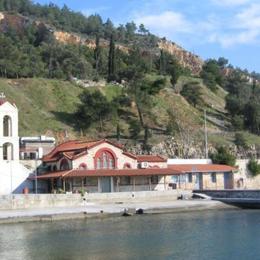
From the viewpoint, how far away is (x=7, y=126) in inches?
2936

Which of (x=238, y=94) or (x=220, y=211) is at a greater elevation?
(x=238, y=94)

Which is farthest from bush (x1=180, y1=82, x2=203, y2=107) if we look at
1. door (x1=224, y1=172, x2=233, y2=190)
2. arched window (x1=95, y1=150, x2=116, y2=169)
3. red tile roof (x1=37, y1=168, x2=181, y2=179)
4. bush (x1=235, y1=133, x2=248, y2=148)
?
arched window (x1=95, y1=150, x2=116, y2=169)

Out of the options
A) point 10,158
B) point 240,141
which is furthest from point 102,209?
point 240,141

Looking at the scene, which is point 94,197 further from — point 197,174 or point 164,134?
point 164,134

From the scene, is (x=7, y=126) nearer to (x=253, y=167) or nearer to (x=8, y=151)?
(x=8, y=151)

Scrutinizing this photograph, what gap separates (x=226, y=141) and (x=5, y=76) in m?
44.9

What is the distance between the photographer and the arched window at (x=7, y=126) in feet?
240

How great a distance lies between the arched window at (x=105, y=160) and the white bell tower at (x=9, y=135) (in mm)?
9703

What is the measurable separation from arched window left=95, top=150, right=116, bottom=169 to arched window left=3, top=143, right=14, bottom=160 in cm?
1036

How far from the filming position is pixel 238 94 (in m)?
150

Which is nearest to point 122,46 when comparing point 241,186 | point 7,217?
point 241,186

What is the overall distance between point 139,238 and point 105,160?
31.7 metres

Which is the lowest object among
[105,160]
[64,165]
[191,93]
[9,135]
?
[64,165]

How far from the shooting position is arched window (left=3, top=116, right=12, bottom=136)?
7312cm
